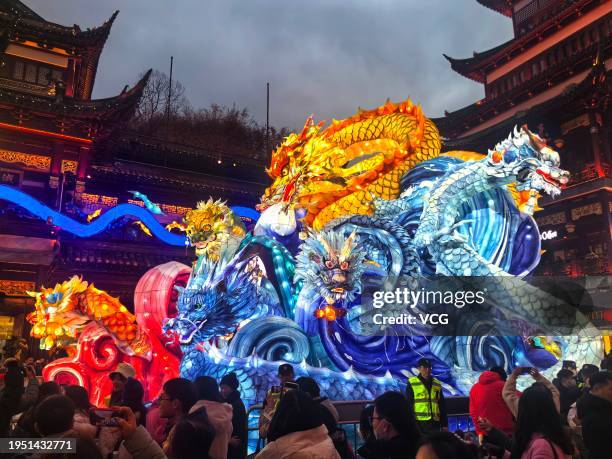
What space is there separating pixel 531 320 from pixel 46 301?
690 cm

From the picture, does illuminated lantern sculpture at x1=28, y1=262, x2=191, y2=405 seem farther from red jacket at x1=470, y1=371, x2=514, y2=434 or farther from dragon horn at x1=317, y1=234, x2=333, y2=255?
red jacket at x1=470, y1=371, x2=514, y2=434

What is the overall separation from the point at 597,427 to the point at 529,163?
5.48m

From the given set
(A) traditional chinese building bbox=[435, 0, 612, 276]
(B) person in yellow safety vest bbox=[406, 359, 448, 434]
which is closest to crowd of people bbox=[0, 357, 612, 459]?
(B) person in yellow safety vest bbox=[406, 359, 448, 434]

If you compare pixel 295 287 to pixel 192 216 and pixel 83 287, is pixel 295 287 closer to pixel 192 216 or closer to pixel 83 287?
pixel 192 216

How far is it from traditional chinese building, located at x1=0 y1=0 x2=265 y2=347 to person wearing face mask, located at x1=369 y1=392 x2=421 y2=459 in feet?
43.1

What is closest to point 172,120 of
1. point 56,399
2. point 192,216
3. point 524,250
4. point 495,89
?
point 495,89

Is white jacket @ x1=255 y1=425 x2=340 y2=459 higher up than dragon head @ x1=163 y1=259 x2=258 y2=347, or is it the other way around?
dragon head @ x1=163 y1=259 x2=258 y2=347

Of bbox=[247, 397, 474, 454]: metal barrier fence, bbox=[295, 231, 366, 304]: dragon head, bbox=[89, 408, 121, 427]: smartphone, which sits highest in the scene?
bbox=[295, 231, 366, 304]: dragon head

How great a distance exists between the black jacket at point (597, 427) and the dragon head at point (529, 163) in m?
5.29

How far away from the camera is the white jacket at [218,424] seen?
268 centimetres

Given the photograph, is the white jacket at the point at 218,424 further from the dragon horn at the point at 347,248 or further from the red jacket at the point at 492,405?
the dragon horn at the point at 347,248

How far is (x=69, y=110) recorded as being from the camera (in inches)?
609

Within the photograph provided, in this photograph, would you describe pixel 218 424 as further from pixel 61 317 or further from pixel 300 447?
pixel 61 317

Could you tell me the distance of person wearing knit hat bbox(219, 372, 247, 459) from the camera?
335 centimetres
